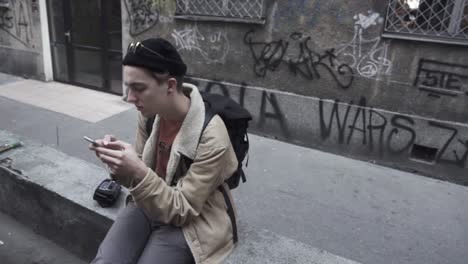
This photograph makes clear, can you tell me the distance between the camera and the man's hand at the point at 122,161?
1.59 metres

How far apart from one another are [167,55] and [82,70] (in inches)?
274

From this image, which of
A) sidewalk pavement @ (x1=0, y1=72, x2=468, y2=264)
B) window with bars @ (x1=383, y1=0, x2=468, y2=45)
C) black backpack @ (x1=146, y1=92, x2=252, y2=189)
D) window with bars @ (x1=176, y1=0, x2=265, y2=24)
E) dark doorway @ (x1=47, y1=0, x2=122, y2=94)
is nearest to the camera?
black backpack @ (x1=146, y1=92, x2=252, y2=189)

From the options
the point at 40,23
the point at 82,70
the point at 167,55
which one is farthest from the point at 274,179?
the point at 40,23

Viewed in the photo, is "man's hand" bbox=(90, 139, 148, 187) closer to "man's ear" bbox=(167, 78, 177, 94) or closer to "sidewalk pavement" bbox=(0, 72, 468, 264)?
"man's ear" bbox=(167, 78, 177, 94)

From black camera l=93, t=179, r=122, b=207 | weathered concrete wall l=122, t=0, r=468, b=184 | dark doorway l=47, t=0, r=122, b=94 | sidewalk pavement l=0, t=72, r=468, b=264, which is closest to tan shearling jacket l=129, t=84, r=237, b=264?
sidewalk pavement l=0, t=72, r=468, b=264

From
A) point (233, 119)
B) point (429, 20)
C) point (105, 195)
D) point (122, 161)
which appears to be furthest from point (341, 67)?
point (122, 161)

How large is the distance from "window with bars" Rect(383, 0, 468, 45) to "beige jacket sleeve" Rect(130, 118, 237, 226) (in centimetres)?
354

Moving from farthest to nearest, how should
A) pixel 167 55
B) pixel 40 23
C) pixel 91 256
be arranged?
pixel 40 23
pixel 91 256
pixel 167 55

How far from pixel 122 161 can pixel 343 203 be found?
114 inches

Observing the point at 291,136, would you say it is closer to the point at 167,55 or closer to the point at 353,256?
the point at 353,256

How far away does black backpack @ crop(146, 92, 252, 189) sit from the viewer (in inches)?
73.4

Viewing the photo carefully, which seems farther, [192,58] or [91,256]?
[192,58]

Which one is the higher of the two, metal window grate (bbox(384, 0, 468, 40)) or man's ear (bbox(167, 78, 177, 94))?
metal window grate (bbox(384, 0, 468, 40))

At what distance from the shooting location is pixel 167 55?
1.71 m
